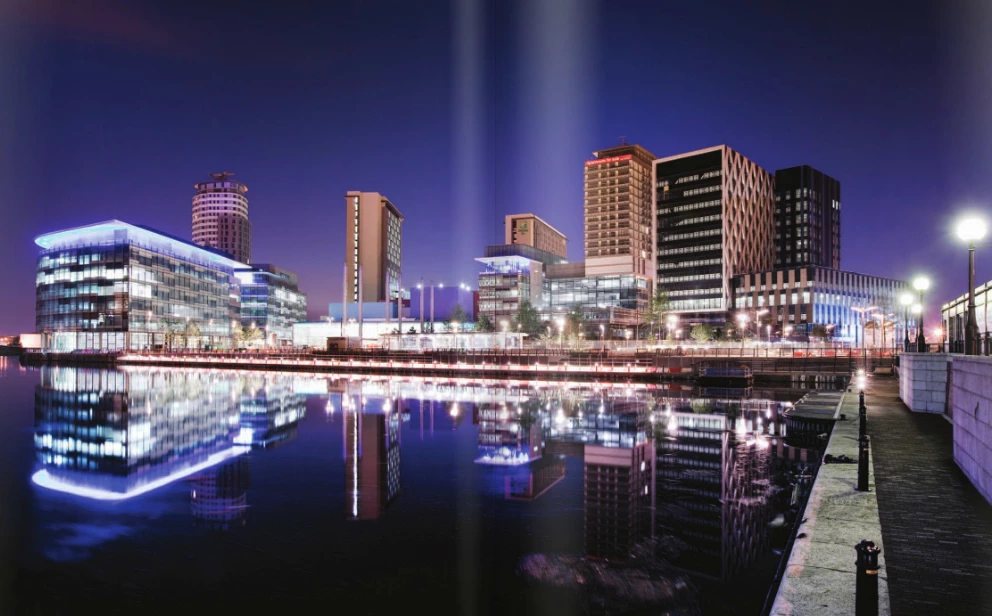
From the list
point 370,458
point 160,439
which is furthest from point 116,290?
point 370,458

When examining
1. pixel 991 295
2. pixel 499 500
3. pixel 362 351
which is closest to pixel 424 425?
pixel 499 500

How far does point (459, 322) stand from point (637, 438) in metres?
124

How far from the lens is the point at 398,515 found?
1131 cm

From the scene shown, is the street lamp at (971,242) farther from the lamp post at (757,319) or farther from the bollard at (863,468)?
the lamp post at (757,319)

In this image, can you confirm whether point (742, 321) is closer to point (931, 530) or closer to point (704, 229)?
point (704, 229)

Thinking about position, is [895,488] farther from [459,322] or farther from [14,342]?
[14,342]

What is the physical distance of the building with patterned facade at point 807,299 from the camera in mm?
137875

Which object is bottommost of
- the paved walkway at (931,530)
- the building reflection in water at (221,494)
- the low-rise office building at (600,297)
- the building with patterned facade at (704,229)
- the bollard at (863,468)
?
the building reflection in water at (221,494)

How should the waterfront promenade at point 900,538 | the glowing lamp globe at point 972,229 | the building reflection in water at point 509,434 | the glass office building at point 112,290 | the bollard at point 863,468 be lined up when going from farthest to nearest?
the glass office building at point 112,290 < the building reflection in water at point 509,434 < the glowing lamp globe at point 972,229 < the bollard at point 863,468 < the waterfront promenade at point 900,538

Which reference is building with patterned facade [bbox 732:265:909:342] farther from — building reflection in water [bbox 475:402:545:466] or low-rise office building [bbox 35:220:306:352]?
low-rise office building [bbox 35:220:306:352]

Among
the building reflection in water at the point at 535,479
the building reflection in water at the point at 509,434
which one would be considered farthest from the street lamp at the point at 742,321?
the building reflection in water at the point at 535,479

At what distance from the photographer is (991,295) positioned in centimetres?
1909

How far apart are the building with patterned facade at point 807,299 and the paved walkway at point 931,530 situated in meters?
131

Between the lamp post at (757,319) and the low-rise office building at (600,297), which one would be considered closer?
the lamp post at (757,319)
